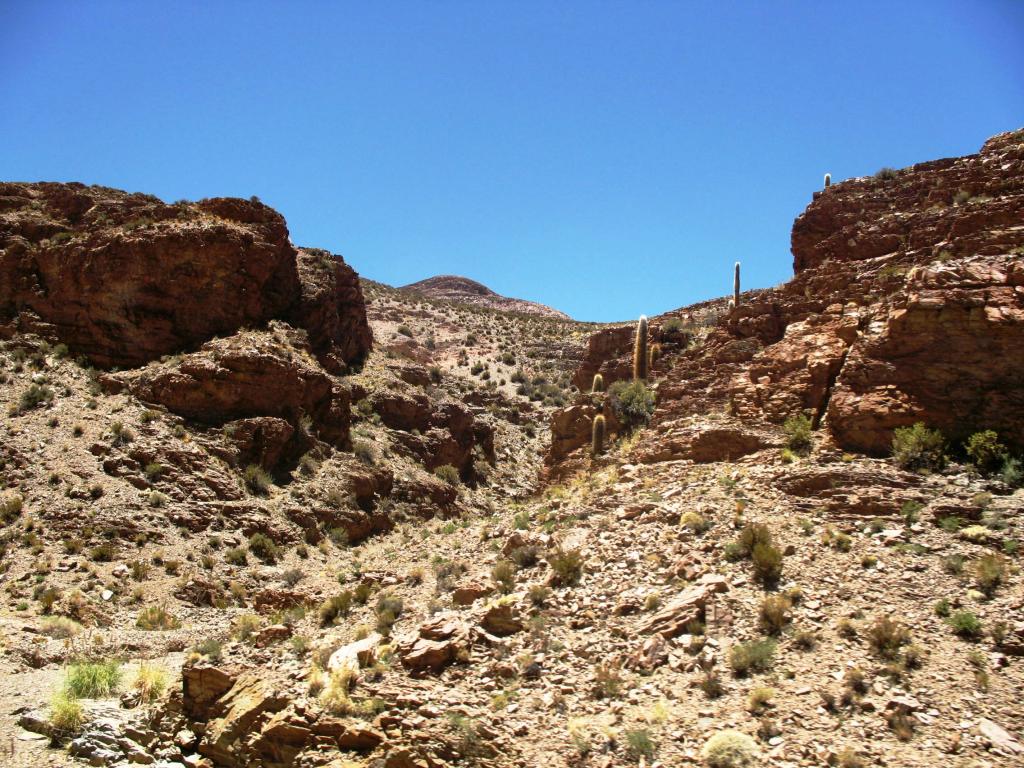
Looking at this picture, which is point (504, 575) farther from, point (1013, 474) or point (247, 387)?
point (247, 387)

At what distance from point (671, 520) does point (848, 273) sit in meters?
8.28

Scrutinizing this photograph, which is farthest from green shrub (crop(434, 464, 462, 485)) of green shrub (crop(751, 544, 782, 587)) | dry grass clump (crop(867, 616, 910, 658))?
dry grass clump (crop(867, 616, 910, 658))

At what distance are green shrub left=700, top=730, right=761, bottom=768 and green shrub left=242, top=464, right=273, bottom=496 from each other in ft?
66.0

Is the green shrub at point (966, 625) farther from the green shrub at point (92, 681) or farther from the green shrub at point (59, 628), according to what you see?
the green shrub at point (59, 628)

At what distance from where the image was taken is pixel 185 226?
30766 mm

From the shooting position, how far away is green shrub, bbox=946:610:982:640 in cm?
1100

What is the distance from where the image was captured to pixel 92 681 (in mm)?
14867

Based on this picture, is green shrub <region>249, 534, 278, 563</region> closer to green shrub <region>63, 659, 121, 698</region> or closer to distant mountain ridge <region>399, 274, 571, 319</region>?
green shrub <region>63, 659, 121, 698</region>

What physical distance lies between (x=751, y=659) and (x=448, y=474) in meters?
24.9

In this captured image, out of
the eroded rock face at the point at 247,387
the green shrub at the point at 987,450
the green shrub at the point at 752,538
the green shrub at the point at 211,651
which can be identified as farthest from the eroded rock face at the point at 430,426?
the green shrub at the point at 987,450

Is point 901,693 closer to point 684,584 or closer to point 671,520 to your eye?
point 684,584

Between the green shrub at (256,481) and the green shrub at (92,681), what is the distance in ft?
37.4

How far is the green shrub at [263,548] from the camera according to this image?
24031mm

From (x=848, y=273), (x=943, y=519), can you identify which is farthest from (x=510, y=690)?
(x=848, y=273)
